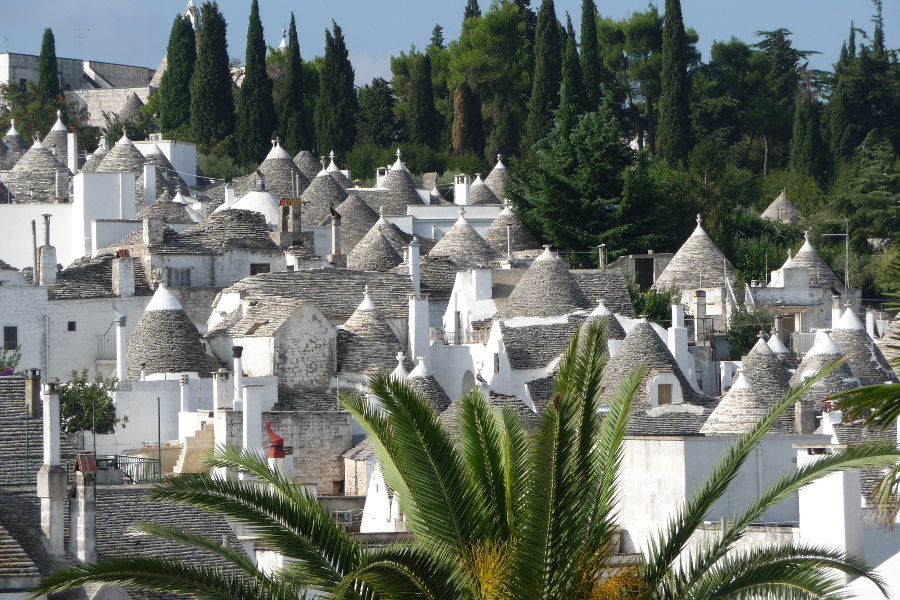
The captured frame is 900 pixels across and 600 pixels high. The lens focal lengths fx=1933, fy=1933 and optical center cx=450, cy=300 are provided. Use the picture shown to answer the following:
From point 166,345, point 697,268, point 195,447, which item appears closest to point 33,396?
point 195,447

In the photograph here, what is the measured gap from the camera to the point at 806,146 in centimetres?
7706

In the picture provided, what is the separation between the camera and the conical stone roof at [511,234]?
54.8 metres

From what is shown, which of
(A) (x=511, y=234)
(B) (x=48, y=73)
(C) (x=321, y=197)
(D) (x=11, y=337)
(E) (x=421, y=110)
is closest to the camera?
(D) (x=11, y=337)

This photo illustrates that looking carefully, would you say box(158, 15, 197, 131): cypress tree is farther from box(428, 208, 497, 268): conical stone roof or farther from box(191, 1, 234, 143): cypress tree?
box(428, 208, 497, 268): conical stone roof

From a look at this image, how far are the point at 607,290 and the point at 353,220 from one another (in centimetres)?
1234

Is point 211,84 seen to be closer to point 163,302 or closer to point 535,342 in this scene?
point 163,302

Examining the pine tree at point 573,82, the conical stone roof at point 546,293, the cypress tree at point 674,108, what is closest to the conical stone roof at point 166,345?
the conical stone roof at point 546,293

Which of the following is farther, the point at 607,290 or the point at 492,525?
the point at 607,290

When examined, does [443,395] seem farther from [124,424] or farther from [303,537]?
[303,537]

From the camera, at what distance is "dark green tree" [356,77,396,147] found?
77312 mm

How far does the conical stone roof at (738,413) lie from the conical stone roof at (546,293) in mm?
10981

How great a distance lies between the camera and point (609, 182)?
56500mm

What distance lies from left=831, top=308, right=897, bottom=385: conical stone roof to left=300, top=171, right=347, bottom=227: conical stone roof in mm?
19707


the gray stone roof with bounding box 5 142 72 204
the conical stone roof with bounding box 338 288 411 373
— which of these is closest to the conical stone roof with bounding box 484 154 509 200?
the gray stone roof with bounding box 5 142 72 204
